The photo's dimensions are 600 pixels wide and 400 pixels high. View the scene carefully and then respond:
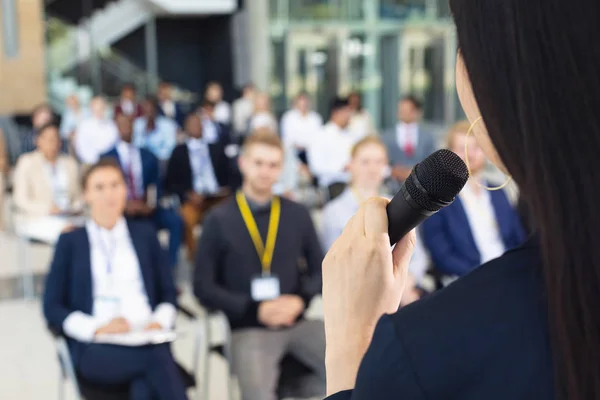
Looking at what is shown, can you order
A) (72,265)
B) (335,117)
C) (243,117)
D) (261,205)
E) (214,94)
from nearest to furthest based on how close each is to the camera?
(72,265) → (261,205) → (335,117) → (214,94) → (243,117)

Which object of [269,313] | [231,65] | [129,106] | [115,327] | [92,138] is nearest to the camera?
[115,327]

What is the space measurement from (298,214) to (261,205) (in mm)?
209

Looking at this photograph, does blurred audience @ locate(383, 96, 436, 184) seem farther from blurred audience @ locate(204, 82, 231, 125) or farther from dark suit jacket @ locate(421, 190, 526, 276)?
blurred audience @ locate(204, 82, 231, 125)

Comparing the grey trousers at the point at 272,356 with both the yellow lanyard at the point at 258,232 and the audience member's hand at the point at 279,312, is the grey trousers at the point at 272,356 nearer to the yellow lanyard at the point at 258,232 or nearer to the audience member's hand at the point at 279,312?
the audience member's hand at the point at 279,312

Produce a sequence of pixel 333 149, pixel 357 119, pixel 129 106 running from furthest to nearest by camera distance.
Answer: pixel 129 106
pixel 357 119
pixel 333 149

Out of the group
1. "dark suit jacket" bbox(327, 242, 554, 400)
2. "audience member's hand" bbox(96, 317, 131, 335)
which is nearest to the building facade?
"audience member's hand" bbox(96, 317, 131, 335)

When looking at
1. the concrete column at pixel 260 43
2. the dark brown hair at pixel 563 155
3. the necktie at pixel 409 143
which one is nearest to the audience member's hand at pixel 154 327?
the dark brown hair at pixel 563 155

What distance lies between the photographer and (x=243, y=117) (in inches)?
529

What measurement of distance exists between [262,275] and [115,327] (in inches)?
30.8

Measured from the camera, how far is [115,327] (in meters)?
3.39

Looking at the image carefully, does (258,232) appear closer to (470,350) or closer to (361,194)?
(361,194)

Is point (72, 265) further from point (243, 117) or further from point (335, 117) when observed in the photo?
point (243, 117)

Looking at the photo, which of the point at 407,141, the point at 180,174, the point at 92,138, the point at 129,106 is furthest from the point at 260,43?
the point at 180,174

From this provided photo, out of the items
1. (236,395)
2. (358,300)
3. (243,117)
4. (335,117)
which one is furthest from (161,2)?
(358,300)
